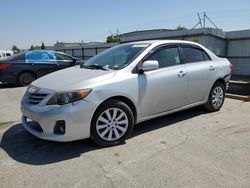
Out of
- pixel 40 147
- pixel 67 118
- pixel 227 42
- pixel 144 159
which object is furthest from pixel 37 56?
pixel 227 42

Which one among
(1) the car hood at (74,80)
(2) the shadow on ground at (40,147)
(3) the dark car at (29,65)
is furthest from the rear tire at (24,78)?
(1) the car hood at (74,80)

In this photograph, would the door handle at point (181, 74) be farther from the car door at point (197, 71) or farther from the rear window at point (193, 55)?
the rear window at point (193, 55)

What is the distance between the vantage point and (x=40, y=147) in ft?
12.4

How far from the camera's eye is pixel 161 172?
3.01m

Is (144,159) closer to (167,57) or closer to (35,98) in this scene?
(35,98)

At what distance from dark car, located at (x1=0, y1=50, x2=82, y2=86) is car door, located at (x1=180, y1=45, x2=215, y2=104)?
664cm

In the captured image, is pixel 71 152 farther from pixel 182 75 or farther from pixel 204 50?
pixel 204 50

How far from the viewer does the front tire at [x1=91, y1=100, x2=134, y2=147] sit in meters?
3.64

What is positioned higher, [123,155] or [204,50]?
[204,50]

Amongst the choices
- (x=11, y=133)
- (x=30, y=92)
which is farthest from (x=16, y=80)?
(x=30, y=92)

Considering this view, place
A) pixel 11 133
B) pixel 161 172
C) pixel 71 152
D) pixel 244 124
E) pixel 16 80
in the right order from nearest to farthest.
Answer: pixel 161 172 < pixel 71 152 < pixel 11 133 < pixel 244 124 < pixel 16 80

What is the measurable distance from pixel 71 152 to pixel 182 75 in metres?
2.38

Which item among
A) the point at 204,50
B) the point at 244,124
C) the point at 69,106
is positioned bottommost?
the point at 244,124

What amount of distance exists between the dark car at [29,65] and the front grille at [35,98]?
21.2 feet
